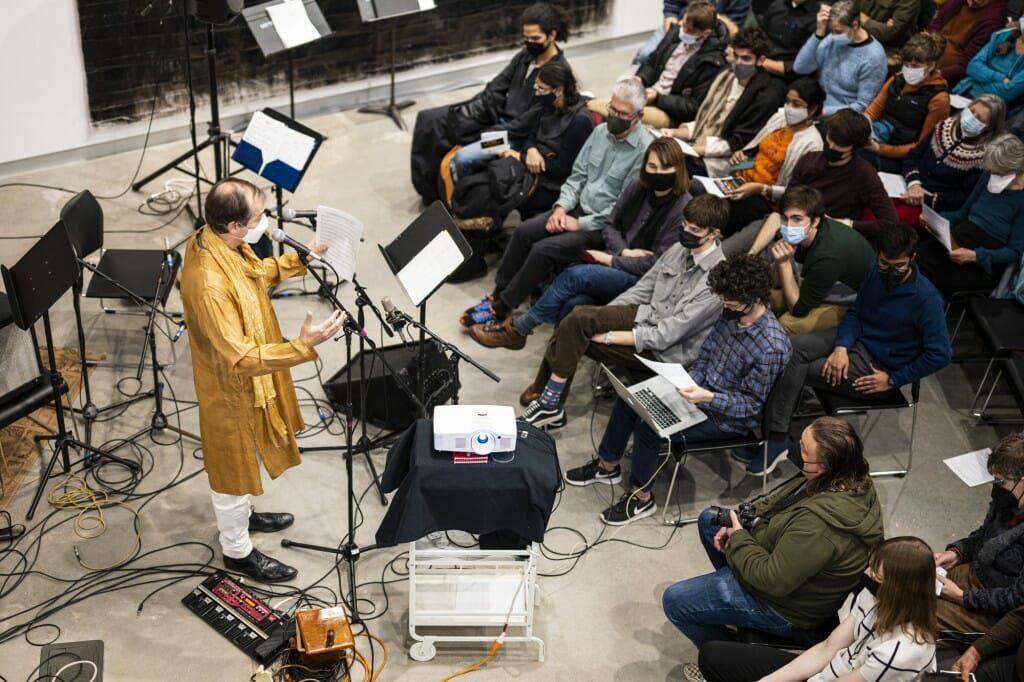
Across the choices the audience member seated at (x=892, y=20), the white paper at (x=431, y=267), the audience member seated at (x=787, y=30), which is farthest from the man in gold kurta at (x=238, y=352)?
the audience member seated at (x=892, y=20)

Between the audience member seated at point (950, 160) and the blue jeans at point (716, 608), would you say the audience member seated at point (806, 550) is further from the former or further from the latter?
the audience member seated at point (950, 160)

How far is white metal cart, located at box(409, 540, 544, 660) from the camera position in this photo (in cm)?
418

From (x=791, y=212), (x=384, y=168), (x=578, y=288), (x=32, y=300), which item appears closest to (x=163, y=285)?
(x=32, y=300)

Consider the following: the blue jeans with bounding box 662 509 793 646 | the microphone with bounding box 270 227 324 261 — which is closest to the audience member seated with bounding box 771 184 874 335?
the blue jeans with bounding box 662 509 793 646

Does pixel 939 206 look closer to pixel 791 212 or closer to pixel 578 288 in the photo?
pixel 791 212

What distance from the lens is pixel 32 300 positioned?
4414 mm

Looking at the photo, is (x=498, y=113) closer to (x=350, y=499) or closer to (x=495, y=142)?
(x=495, y=142)

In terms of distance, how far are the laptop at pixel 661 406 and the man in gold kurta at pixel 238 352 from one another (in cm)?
147

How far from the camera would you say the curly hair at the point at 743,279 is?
447cm

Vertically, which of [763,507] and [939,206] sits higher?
[939,206]

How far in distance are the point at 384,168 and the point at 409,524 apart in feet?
14.0

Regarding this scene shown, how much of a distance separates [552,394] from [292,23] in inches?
116

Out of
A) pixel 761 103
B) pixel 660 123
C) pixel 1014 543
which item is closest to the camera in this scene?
pixel 1014 543

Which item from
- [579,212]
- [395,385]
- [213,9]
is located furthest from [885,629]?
[213,9]
